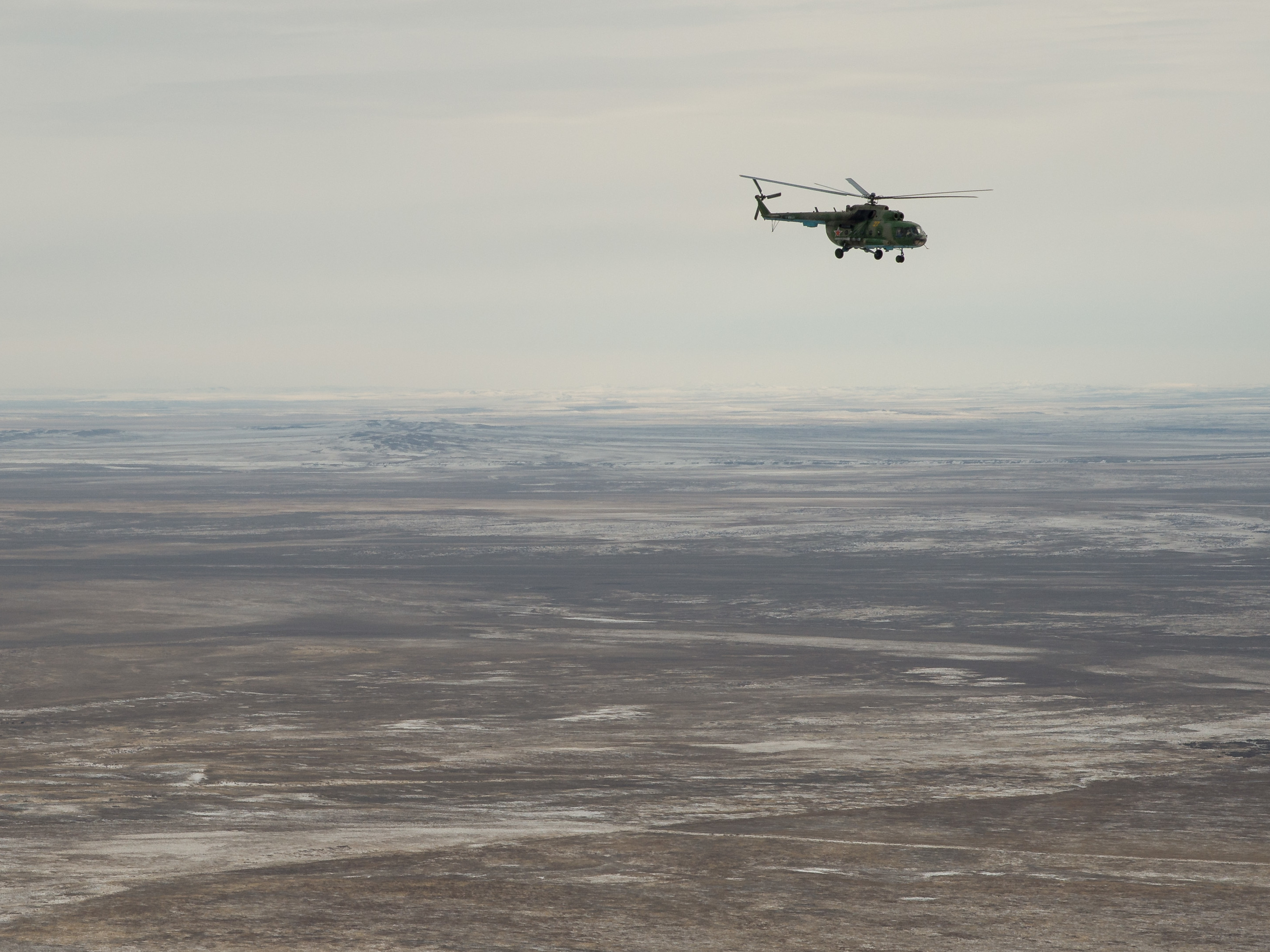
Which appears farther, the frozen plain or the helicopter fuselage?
the helicopter fuselage

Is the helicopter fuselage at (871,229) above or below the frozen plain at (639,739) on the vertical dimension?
above

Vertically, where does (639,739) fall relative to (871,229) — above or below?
below

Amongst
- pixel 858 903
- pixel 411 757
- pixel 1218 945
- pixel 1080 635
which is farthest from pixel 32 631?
pixel 1218 945

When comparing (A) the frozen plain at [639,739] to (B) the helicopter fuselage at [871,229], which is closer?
(A) the frozen plain at [639,739]

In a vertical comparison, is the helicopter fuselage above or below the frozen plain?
above

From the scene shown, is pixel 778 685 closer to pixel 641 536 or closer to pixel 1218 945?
pixel 1218 945
